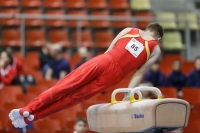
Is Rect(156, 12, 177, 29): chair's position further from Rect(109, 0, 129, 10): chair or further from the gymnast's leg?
the gymnast's leg

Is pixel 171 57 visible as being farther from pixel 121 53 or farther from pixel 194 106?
pixel 121 53

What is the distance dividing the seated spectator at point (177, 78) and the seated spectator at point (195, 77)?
0.50 feet

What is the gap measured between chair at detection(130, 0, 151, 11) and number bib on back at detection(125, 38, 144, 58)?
767 centimetres

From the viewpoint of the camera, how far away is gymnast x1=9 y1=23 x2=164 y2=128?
6254 mm

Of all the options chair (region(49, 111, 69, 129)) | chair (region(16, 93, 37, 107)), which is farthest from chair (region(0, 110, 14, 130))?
chair (region(16, 93, 37, 107))

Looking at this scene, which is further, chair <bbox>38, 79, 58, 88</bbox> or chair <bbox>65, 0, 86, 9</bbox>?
chair <bbox>65, 0, 86, 9</bbox>

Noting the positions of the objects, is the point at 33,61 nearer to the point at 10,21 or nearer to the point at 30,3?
the point at 10,21

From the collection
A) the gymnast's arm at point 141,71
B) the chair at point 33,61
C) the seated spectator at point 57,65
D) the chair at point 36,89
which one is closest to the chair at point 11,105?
the chair at point 36,89

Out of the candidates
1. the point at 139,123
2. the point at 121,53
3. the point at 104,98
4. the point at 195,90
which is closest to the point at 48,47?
the point at 104,98

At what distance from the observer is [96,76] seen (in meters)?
6.37

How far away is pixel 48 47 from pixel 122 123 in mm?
5264

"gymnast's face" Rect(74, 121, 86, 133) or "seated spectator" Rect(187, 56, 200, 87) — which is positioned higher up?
"gymnast's face" Rect(74, 121, 86, 133)

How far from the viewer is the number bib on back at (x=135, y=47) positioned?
6387mm

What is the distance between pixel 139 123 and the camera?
5.75 metres
